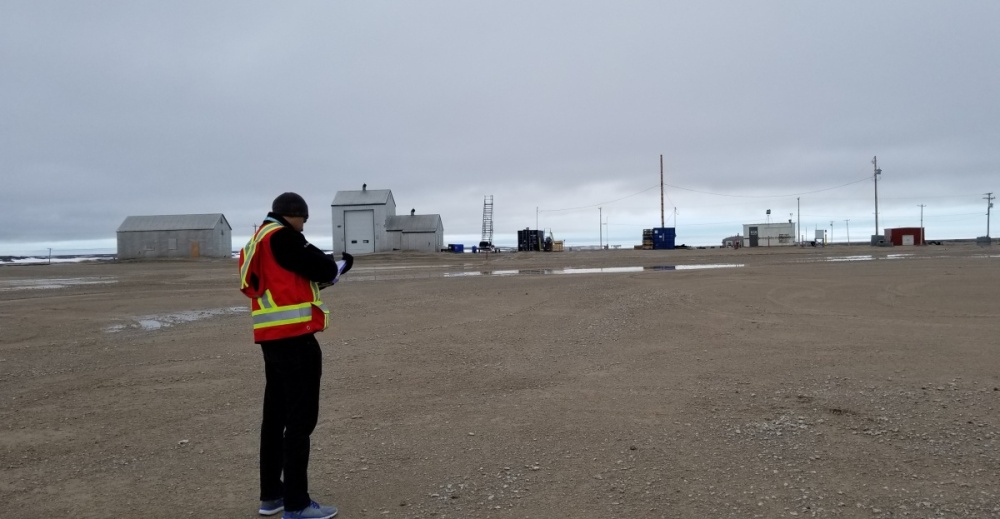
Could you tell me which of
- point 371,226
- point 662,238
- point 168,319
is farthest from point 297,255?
point 662,238

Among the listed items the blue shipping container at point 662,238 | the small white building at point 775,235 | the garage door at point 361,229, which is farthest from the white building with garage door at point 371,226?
the small white building at point 775,235

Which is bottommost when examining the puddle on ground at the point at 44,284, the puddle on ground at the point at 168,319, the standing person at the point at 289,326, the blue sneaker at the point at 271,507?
the blue sneaker at the point at 271,507

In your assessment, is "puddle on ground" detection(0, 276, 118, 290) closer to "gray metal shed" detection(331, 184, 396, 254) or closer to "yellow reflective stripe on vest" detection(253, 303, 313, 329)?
"yellow reflective stripe on vest" detection(253, 303, 313, 329)

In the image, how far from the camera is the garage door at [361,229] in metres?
60.8

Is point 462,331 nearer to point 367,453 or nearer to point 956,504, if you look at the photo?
point 367,453

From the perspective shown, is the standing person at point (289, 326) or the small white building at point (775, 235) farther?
the small white building at point (775, 235)

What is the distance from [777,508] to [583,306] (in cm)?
948

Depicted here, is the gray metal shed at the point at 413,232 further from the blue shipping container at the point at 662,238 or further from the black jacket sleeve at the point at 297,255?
the black jacket sleeve at the point at 297,255

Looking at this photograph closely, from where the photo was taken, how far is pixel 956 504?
3518 mm

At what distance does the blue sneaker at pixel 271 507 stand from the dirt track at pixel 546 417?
78 mm

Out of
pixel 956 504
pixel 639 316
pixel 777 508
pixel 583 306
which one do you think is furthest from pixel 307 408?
pixel 583 306

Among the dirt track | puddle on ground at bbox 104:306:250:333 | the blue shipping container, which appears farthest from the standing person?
the blue shipping container

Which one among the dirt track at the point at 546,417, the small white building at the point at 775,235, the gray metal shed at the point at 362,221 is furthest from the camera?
the small white building at the point at 775,235

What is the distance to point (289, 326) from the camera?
347cm
